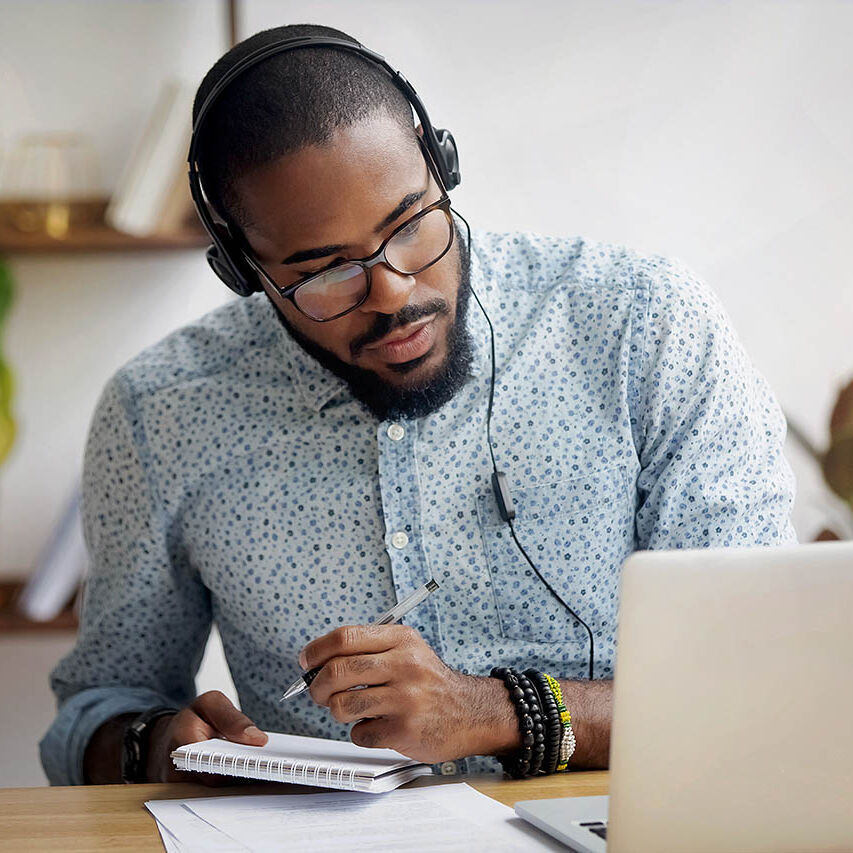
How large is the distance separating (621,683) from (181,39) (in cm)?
188

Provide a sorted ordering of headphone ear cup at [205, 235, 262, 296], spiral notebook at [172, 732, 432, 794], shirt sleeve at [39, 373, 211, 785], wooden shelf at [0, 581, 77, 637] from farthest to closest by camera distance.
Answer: wooden shelf at [0, 581, 77, 637], shirt sleeve at [39, 373, 211, 785], headphone ear cup at [205, 235, 262, 296], spiral notebook at [172, 732, 432, 794]

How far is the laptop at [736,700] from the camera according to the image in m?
0.70

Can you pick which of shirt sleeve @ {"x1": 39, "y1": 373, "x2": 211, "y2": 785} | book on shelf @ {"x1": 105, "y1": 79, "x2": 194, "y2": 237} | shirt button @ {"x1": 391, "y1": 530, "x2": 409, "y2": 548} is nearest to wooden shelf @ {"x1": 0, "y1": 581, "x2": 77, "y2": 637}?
shirt sleeve @ {"x1": 39, "y1": 373, "x2": 211, "y2": 785}

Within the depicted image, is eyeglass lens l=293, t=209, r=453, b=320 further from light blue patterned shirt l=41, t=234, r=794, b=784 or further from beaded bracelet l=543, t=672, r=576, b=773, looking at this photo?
beaded bracelet l=543, t=672, r=576, b=773

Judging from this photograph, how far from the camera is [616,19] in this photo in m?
2.29

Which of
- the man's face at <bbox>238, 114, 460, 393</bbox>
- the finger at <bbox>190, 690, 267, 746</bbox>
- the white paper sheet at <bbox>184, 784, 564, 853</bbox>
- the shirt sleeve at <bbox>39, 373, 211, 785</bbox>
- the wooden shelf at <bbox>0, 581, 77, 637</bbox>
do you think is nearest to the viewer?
the white paper sheet at <bbox>184, 784, 564, 853</bbox>

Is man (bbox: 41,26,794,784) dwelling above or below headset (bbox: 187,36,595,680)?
below

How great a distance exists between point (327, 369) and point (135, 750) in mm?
481

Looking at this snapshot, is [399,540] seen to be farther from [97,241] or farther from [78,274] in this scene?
[78,274]

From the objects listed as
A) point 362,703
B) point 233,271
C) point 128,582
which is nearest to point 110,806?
point 362,703

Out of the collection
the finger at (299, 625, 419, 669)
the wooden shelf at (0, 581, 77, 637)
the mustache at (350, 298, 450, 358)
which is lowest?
the wooden shelf at (0, 581, 77, 637)

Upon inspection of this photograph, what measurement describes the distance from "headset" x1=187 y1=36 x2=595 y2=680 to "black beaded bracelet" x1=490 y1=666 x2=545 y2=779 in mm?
236

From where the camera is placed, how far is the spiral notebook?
3.10 feet

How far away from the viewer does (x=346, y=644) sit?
97cm
